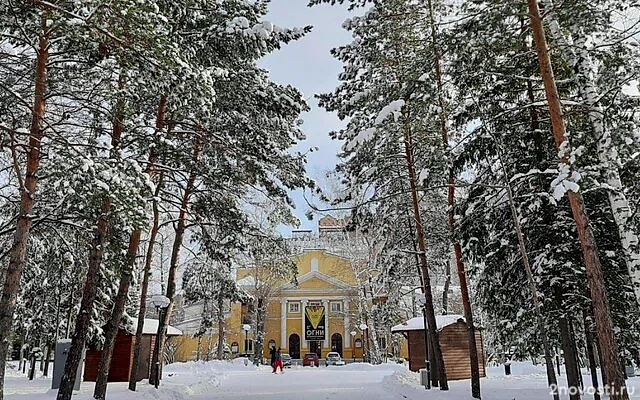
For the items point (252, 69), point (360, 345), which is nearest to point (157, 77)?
point (252, 69)

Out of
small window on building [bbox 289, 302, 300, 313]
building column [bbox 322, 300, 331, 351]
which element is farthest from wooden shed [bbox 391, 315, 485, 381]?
small window on building [bbox 289, 302, 300, 313]

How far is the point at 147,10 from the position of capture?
673 centimetres

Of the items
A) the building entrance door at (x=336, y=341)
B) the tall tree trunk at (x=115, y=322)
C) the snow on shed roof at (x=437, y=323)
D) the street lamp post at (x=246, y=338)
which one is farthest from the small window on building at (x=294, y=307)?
the tall tree trunk at (x=115, y=322)

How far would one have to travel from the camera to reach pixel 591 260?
673 cm

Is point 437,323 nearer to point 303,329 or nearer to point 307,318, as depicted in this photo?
point 307,318

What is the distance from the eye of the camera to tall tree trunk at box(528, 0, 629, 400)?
640 centimetres

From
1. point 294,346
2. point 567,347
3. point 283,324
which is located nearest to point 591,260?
point 567,347

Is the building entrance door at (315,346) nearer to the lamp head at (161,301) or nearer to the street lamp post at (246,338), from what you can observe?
the street lamp post at (246,338)

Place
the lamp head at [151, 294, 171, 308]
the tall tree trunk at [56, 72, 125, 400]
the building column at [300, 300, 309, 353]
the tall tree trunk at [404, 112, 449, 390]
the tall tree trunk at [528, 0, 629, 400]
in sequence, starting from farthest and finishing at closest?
1. the building column at [300, 300, 309, 353]
2. the lamp head at [151, 294, 171, 308]
3. the tall tree trunk at [404, 112, 449, 390]
4. the tall tree trunk at [56, 72, 125, 400]
5. the tall tree trunk at [528, 0, 629, 400]

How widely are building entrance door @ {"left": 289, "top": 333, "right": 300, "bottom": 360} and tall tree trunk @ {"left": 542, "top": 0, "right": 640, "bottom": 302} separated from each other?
42005mm

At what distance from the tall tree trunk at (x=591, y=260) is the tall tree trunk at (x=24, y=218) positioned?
6950 mm

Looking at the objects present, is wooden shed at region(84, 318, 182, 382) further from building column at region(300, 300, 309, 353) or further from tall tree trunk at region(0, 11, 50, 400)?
building column at region(300, 300, 309, 353)

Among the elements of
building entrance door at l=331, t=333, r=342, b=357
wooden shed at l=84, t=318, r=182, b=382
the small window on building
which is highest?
the small window on building

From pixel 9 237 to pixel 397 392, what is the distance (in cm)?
1026
